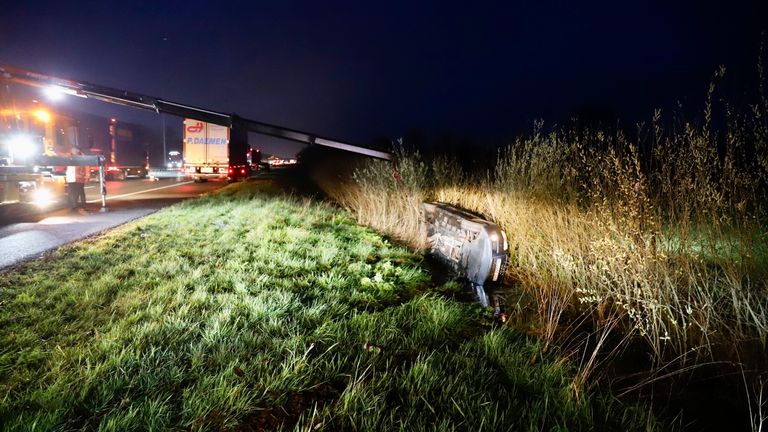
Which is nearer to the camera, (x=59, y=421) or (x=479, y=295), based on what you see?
(x=59, y=421)

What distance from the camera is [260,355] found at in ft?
8.10

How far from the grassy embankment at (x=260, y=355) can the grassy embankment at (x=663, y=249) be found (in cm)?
65

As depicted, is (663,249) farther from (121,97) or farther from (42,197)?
(42,197)

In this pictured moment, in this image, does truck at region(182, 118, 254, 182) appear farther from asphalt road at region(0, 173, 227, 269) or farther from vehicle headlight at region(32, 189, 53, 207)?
vehicle headlight at region(32, 189, 53, 207)

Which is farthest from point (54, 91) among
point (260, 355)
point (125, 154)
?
point (125, 154)

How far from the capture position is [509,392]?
228 cm

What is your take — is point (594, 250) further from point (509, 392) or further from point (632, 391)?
point (509, 392)

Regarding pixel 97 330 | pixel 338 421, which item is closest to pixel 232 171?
pixel 97 330

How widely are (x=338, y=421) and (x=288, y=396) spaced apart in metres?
0.36

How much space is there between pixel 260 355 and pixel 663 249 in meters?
3.43

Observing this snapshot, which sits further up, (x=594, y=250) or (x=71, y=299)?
(x=594, y=250)

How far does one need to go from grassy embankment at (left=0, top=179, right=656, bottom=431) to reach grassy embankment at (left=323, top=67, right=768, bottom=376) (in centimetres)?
65

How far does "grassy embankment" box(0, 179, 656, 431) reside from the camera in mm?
1964

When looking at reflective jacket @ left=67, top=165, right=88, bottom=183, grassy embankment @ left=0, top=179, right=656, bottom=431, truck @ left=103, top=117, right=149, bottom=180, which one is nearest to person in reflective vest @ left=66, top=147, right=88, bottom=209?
reflective jacket @ left=67, top=165, right=88, bottom=183
